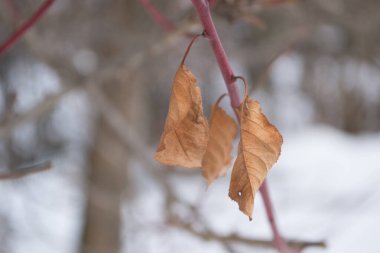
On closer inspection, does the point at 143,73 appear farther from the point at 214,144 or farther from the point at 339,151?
the point at 339,151

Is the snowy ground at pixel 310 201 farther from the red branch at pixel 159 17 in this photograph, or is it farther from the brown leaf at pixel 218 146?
the brown leaf at pixel 218 146

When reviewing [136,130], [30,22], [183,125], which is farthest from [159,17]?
[136,130]

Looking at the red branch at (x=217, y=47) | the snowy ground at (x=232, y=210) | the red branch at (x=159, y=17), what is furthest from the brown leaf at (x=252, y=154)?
the snowy ground at (x=232, y=210)

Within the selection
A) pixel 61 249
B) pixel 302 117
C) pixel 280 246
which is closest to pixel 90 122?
pixel 61 249

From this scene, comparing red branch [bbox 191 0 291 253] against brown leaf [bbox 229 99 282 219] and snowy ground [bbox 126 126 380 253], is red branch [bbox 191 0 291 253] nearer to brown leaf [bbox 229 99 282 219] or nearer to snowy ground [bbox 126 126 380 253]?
brown leaf [bbox 229 99 282 219]

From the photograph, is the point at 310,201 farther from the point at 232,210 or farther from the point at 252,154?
the point at 252,154
